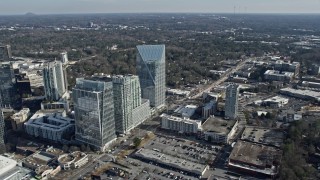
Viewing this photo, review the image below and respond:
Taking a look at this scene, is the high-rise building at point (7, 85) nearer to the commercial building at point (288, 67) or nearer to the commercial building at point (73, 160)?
the commercial building at point (73, 160)

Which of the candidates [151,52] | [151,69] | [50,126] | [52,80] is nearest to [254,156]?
[151,69]

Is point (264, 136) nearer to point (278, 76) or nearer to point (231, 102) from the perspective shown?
point (231, 102)

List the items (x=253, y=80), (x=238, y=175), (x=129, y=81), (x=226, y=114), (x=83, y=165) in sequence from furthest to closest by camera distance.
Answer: (x=253, y=80), (x=226, y=114), (x=129, y=81), (x=83, y=165), (x=238, y=175)

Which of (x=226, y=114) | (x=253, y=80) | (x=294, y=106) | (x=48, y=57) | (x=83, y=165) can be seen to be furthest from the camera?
(x=48, y=57)

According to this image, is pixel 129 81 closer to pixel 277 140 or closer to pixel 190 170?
pixel 190 170

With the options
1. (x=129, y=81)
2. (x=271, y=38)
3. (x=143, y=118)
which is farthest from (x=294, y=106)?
(x=271, y=38)

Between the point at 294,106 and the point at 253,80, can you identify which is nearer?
the point at 294,106

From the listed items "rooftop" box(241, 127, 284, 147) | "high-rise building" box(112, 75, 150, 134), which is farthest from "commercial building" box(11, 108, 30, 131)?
"rooftop" box(241, 127, 284, 147)
